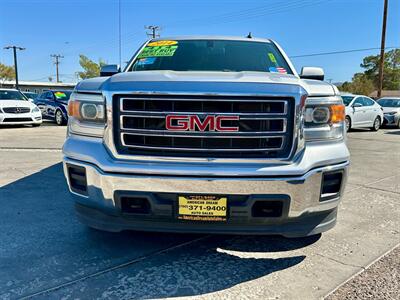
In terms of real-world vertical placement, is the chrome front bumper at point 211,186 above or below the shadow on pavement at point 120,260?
above

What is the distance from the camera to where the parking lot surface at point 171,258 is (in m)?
2.48

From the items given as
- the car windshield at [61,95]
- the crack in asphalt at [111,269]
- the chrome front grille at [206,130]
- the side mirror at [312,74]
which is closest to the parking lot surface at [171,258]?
the crack in asphalt at [111,269]

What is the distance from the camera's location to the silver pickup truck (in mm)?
2344

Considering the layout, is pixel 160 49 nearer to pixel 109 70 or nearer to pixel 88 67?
pixel 109 70

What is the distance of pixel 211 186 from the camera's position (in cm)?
232

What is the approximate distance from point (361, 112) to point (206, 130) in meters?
13.2

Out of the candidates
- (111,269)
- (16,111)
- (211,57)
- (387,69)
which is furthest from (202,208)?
(387,69)

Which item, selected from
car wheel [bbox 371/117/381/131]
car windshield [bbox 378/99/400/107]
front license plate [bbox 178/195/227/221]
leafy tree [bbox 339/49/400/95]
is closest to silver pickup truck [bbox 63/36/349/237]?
front license plate [bbox 178/195/227/221]

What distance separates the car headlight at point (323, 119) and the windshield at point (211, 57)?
1.11m

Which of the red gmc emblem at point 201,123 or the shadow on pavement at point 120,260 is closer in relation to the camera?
the red gmc emblem at point 201,123

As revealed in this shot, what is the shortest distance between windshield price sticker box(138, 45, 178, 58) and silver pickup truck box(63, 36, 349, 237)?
1442mm

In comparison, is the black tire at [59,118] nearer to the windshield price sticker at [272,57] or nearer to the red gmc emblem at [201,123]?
the windshield price sticker at [272,57]

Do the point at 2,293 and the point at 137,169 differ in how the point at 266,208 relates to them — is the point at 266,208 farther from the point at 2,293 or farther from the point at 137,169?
the point at 2,293

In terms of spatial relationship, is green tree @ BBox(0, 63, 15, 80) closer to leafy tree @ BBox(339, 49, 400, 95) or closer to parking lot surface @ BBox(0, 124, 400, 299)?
leafy tree @ BBox(339, 49, 400, 95)
